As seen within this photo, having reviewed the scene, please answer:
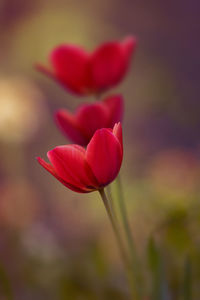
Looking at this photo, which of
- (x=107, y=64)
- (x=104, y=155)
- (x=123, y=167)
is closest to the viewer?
(x=104, y=155)

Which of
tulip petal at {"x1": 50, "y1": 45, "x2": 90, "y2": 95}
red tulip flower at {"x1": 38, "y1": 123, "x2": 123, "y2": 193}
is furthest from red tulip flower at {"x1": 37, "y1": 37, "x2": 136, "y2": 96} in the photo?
red tulip flower at {"x1": 38, "y1": 123, "x2": 123, "y2": 193}

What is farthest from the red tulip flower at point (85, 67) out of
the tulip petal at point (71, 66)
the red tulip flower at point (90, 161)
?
the red tulip flower at point (90, 161)

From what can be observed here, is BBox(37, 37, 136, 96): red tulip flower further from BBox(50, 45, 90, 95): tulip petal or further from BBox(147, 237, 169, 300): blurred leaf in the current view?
BBox(147, 237, 169, 300): blurred leaf

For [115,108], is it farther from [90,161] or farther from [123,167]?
[123,167]

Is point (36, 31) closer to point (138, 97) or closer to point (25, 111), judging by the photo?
point (138, 97)

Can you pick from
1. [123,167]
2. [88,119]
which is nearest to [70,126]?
[88,119]

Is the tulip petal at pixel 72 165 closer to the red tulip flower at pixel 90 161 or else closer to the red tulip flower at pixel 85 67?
the red tulip flower at pixel 90 161
